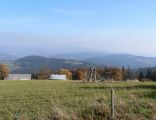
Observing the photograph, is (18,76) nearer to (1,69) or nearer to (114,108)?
(1,69)

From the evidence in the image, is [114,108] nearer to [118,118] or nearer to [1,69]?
[118,118]

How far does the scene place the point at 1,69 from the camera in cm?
13850

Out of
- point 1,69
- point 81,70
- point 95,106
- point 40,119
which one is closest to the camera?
point 40,119

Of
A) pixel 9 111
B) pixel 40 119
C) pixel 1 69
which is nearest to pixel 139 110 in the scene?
pixel 40 119

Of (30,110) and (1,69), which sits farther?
(1,69)

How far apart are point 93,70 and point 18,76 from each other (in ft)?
263

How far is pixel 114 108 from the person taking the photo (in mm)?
13328

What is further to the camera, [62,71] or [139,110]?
[62,71]

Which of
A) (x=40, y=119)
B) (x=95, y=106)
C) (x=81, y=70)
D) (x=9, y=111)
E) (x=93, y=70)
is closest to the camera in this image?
(x=40, y=119)

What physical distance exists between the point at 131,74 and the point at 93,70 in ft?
285

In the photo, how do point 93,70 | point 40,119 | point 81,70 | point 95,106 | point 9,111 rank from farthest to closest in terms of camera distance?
point 81,70, point 93,70, point 9,111, point 95,106, point 40,119

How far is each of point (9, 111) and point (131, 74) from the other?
13841 centimetres

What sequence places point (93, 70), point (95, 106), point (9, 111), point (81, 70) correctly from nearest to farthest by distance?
point (95, 106), point (9, 111), point (93, 70), point (81, 70)

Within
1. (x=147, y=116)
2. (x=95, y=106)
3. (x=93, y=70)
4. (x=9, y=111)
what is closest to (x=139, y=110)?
(x=147, y=116)
